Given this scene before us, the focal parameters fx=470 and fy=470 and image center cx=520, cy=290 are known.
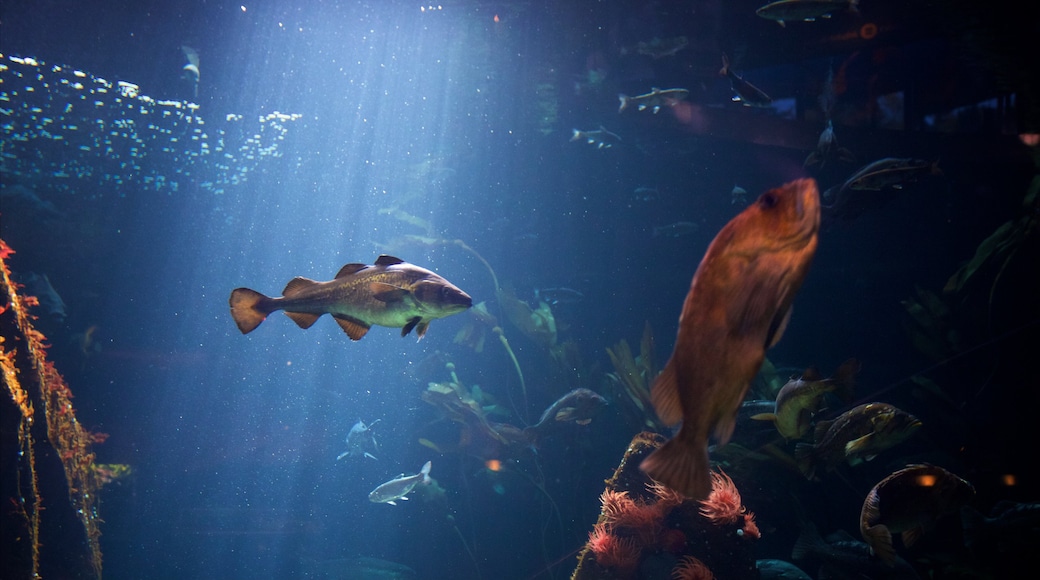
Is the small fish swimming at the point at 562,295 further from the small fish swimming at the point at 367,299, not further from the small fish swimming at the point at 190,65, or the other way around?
the small fish swimming at the point at 190,65

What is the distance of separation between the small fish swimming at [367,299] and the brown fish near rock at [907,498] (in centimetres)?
348

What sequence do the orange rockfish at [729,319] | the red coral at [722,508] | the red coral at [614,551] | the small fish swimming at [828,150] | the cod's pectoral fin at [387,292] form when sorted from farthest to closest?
the small fish swimming at [828,150], the red coral at [614,551], the red coral at [722,508], the cod's pectoral fin at [387,292], the orange rockfish at [729,319]

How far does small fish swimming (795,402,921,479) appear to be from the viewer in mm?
4234

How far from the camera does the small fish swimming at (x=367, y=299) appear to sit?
2752 millimetres

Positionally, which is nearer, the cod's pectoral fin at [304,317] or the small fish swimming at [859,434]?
the cod's pectoral fin at [304,317]

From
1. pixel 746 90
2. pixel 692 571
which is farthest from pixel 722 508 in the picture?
pixel 746 90

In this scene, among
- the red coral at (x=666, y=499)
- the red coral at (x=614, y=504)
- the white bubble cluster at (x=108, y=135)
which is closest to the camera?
the red coral at (x=666, y=499)

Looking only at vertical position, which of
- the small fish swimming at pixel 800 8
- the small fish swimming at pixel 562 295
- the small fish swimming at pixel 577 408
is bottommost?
the small fish swimming at pixel 577 408

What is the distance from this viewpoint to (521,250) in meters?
16.8

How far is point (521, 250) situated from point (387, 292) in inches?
558

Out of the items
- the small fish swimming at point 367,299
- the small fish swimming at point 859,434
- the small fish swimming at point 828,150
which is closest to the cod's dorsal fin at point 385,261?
the small fish swimming at point 367,299

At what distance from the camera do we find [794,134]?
37.9ft

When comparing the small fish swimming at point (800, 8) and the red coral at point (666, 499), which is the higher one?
the small fish swimming at point (800, 8)

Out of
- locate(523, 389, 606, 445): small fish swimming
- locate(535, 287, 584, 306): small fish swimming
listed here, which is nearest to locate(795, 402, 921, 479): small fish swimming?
locate(523, 389, 606, 445): small fish swimming
